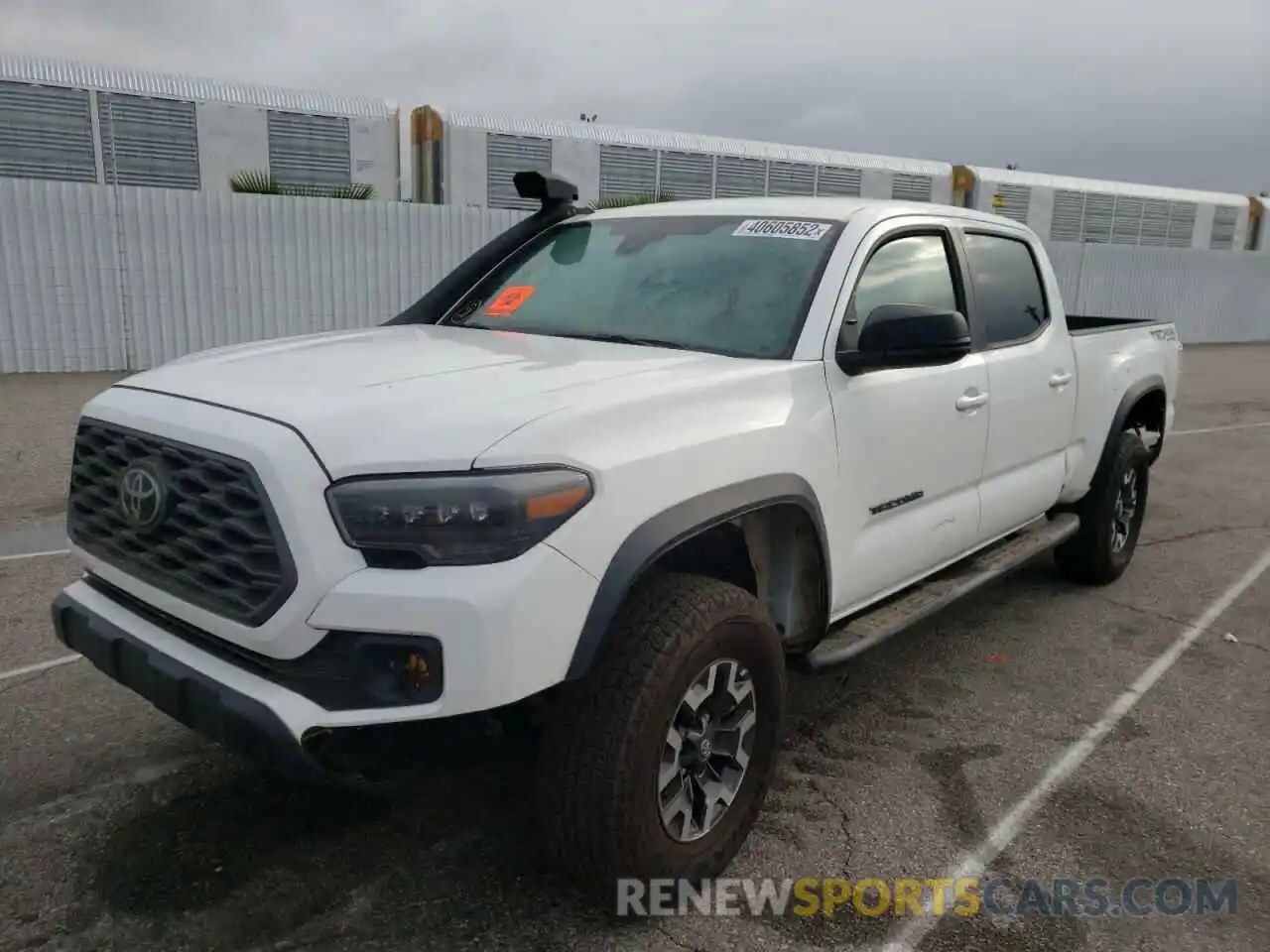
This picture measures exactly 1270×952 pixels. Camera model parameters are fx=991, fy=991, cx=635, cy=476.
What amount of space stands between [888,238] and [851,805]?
6.44 feet

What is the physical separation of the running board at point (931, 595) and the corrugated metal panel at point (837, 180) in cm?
1745

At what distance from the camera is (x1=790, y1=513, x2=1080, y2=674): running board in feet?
10.4

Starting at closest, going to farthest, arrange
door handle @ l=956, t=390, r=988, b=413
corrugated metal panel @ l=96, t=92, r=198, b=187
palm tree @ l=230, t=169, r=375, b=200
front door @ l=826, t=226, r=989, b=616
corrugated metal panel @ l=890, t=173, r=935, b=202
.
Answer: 1. front door @ l=826, t=226, r=989, b=616
2. door handle @ l=956, t=390, r=988, b=413
3. corrugated metal panel @ l=96, t=92, r=198, b=187
4. palm tree @ l=230, t=169, r=375, b=200
5. corrugated metal panel @ l=890, t=173, r=935, b=202

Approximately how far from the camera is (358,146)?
16.8 metres

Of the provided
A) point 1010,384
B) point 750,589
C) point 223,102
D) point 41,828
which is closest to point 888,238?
point 1010,384

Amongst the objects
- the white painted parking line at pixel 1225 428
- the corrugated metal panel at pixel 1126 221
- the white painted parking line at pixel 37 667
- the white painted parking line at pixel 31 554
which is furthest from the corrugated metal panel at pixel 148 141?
the corrugated metal panel at pixel 1126 221

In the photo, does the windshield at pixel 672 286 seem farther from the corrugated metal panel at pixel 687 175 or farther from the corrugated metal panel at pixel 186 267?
the corrugated metal panel at pixel 687 175

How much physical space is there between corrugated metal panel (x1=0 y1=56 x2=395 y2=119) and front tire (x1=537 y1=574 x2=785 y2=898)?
1602 cm

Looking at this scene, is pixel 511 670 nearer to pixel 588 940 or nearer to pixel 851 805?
pixel 588 940

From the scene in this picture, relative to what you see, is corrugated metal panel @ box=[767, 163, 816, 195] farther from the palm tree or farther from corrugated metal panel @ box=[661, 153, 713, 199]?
the palm tree

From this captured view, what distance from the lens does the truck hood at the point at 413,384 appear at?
86.0 inches

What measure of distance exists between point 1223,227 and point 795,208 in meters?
31.6

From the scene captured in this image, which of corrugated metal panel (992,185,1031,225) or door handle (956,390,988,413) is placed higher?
corrugated metal panel (992,185,1031,225)

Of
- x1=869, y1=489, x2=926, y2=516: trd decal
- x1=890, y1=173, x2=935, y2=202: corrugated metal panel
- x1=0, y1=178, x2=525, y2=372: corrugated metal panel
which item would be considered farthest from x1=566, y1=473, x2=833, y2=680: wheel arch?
x1=890, y1=173, x2=935, y2=202: corrugated metal panel
